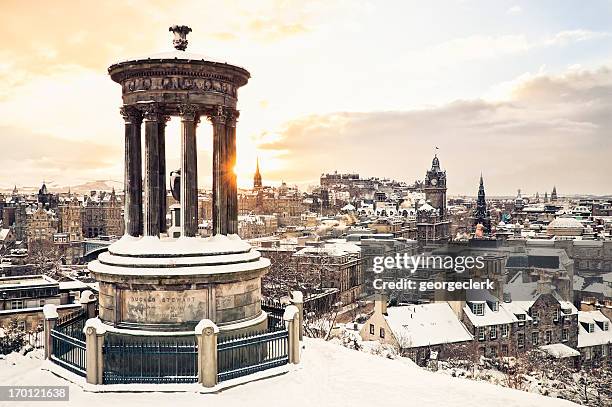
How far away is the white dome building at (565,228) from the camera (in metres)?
98.1

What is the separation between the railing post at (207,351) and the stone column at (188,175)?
2607 mm

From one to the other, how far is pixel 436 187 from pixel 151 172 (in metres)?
136

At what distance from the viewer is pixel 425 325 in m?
42.9

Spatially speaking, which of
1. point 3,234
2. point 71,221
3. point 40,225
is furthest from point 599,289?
point 3,234

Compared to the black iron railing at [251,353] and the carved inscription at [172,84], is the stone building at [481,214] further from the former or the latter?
the carved inscription at [172,84]

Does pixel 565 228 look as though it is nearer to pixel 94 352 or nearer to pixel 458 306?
pixel 458 306

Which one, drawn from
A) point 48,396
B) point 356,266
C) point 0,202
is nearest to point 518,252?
point 356,266

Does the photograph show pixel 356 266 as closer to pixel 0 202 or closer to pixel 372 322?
pixel 372 322

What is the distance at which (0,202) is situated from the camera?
11906 cm

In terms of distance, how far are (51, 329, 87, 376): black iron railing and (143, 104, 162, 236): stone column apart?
2.66 m

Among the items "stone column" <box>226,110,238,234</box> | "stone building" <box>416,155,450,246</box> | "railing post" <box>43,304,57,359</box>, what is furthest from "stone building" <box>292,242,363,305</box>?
"railing post" <box>43,304,57,359</box>

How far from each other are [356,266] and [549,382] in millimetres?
35281

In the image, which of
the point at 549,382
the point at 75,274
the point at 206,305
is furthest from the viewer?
the point at 75,274

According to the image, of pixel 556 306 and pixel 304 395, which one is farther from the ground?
pixel 304 395
